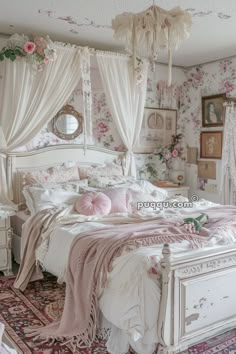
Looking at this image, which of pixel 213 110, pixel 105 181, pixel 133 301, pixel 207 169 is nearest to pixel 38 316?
pixel 133 301

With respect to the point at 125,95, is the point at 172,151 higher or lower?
lower

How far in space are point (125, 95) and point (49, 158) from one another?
1242 mm

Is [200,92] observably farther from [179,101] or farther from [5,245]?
[5,245]

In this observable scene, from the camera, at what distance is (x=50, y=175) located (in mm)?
4020

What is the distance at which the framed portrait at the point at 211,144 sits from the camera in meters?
Answer: 5.04

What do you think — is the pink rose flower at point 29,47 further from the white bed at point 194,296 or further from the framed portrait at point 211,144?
the framed portrait at point 211,144

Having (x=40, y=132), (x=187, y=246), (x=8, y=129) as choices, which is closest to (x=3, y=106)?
(x=8, y=129)

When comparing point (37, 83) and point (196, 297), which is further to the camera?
point (37, 83)

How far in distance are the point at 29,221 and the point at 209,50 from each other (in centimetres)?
301

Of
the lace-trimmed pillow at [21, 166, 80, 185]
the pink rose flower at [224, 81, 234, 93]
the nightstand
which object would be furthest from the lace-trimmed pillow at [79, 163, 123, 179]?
the pink rose flower at [224, 81, 234, 93]

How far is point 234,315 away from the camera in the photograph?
251cm

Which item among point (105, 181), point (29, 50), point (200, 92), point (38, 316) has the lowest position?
point (38, 316)

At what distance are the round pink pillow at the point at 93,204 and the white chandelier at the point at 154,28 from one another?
1.48 m

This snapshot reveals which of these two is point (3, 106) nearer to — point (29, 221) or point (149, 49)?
point (29, 221)
